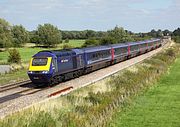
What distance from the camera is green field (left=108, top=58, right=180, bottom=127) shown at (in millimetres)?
20328

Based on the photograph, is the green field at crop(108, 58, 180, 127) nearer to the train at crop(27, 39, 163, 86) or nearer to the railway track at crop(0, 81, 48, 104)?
the train at crop(27, 39, 163, 86)

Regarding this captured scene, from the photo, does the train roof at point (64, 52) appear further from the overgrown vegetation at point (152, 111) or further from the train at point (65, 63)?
the overgrown vegetation at point (152, 111)

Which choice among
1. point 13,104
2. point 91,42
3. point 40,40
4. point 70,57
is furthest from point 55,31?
point 13,104

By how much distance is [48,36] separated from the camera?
14088 centimetres

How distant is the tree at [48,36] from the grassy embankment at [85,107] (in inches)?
4297

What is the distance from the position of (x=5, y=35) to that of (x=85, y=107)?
289 ft

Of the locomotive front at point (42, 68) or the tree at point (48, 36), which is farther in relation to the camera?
the tree at point (48, 36)

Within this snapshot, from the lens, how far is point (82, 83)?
31281 mm

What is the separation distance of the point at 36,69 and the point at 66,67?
11.7 ft

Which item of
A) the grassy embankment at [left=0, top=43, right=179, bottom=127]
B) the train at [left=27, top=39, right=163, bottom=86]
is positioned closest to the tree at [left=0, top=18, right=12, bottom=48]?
the train at [left=27, top=39, right=163, bottom=86]

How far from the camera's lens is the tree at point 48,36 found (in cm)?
13950

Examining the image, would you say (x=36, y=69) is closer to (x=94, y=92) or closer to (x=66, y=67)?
(x=66, y=67)

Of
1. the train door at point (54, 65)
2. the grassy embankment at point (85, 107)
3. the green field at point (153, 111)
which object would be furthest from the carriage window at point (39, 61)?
the green field at point (153, 111)

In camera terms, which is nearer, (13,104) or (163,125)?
(163,125)
